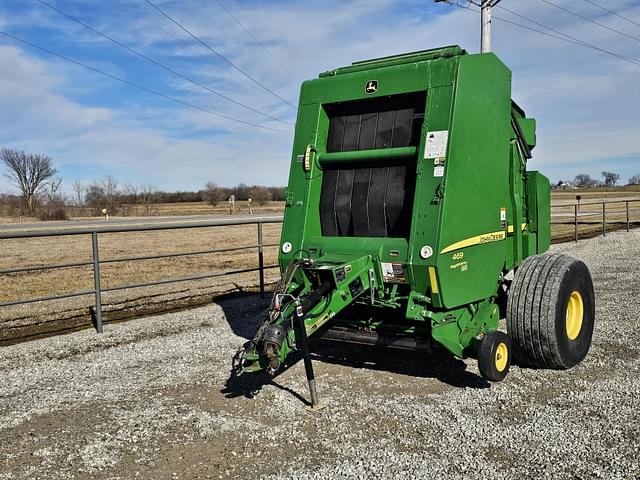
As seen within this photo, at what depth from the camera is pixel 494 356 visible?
15.0 ft

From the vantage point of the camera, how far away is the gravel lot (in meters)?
3.63

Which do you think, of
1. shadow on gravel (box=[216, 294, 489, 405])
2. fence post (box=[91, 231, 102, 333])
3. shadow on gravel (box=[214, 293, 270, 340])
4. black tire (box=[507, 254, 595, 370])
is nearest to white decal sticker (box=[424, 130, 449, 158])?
black tire (box=[507, 254, 595, 370])

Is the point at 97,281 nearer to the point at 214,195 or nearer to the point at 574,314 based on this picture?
the point at 574,314

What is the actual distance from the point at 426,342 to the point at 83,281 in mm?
9620

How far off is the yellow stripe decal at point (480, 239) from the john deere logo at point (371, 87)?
62.1 inches

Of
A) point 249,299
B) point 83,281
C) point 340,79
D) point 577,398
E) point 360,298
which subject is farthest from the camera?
point 83,281

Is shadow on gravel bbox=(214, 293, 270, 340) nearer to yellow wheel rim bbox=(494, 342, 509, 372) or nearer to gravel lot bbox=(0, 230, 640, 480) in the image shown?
gravel lot bbox=(0, 230, 640, 480)

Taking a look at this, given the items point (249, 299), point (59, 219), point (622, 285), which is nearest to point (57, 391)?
point (249, 299)

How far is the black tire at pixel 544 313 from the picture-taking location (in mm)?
5074

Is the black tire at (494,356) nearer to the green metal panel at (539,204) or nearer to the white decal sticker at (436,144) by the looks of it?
the white decal sticker at (436,144)

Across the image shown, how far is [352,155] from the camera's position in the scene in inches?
205

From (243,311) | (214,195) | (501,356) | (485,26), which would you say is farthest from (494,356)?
(214,195)

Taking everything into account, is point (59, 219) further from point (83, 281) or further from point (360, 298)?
point (360, 298)

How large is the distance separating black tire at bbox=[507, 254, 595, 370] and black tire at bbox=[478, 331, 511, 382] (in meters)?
0.43
